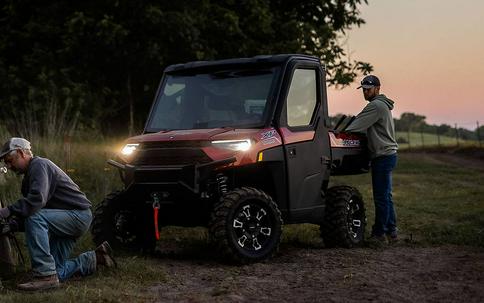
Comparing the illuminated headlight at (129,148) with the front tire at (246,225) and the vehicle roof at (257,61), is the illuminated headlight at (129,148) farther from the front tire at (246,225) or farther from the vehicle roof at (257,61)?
the front tire at (246,225)

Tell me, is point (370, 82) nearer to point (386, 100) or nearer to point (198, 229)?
point (386, 100)

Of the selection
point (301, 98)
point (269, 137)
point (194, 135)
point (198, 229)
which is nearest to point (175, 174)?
point (194, 135)

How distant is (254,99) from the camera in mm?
9109

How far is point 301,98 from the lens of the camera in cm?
934

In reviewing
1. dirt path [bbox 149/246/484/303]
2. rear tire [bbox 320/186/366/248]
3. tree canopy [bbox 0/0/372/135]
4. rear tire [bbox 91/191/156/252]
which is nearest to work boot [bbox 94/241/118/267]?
dirt path [bbox 149/246/484/303]

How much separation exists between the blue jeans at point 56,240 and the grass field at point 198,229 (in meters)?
0.17

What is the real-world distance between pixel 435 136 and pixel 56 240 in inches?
1882

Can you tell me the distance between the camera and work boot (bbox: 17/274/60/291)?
7.09m

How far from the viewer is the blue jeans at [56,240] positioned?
23.5 ft

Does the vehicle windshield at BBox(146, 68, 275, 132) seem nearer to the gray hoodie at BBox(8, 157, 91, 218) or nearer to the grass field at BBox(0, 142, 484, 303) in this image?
the grass field at BBox(0, 142, 484, 303)

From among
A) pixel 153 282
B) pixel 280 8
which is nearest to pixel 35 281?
pixel 153 282

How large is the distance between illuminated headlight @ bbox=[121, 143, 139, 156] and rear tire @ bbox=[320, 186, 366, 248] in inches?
103

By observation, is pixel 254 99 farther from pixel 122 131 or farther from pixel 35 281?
pixel 122 131

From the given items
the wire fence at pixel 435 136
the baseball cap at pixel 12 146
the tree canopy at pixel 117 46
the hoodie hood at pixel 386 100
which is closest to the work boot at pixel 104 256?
the baseball cap at pixel 12 146
